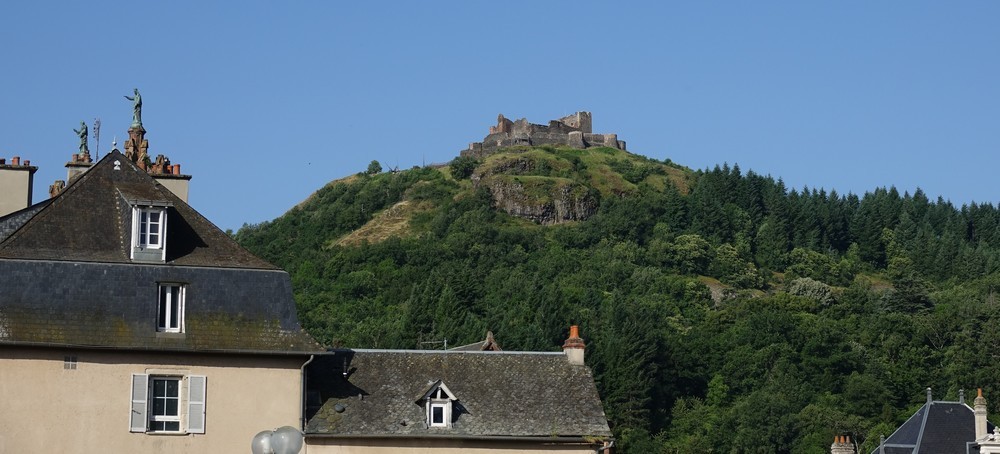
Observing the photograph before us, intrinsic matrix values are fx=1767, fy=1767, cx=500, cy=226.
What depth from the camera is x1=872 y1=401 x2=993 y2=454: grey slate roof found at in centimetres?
6538

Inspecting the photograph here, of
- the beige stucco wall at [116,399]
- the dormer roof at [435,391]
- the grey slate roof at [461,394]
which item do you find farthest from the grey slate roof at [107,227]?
the dormer roof at [435,391]

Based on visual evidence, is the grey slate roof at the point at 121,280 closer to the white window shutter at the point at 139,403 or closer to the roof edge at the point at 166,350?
the roof edge at the point at 166,350

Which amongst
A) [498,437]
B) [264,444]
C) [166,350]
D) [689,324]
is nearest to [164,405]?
[166,350]

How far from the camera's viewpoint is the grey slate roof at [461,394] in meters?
41.1

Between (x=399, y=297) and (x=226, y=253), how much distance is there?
417ft

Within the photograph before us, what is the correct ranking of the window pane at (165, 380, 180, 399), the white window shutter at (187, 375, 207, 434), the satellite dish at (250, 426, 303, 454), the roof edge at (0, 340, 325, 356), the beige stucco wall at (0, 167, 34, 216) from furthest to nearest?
the beige stucco wall at (0, 167, 34, 216), the window pane at (165, 380, 180, 399), the white window shutter at (187, 375, 207, 434), the roof edge at (0, 340, 325, 356), the satellite dish at (250, 426, 303, 454)

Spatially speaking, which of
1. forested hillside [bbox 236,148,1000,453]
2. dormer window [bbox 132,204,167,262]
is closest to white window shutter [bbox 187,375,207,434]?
dormer window [bbox 132,204,167,262]

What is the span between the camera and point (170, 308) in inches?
1583

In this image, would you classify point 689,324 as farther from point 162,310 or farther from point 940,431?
point 162,310

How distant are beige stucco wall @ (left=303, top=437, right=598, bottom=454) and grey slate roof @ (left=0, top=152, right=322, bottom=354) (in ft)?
7.38

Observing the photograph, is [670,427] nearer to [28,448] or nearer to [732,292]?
[732,292]

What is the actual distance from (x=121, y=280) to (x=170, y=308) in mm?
1268

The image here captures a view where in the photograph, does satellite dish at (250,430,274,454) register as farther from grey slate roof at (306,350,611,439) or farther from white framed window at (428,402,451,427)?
white framed window at (428,402,451,427)

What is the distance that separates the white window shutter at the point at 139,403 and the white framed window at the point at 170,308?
125cm
